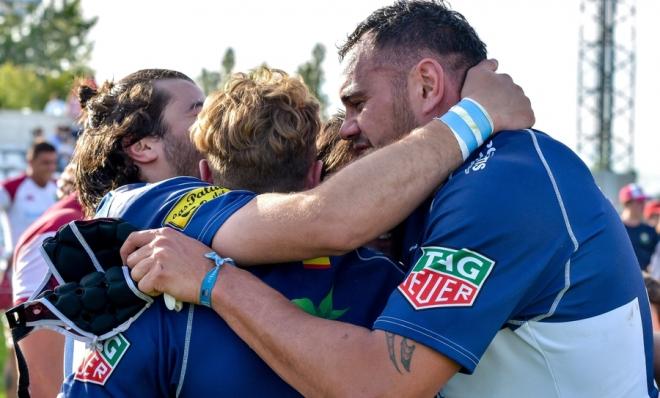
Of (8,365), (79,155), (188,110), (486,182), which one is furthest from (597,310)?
(8,365)

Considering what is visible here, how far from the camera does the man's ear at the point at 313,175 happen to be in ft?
8.63

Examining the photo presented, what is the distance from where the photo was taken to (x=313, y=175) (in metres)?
2.66

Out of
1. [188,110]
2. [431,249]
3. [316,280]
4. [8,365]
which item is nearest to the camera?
[431,249]

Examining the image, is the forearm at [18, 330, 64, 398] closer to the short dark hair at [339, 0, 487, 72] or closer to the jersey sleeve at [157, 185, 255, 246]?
the jersey sleeve at [157, 185, 255, 246]

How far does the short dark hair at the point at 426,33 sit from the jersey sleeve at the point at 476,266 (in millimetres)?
559

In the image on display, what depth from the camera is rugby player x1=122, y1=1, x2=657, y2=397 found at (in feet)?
7.30

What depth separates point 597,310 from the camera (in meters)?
2.41

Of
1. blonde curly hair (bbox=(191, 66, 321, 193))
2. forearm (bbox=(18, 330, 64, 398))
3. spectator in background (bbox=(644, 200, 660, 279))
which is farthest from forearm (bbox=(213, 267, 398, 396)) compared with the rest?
spectator in background (bbox=(644, 200, 660, 279))

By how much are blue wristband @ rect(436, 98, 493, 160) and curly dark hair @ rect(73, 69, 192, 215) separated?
44.1 inches

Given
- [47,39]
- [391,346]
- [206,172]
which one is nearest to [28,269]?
[206,172]

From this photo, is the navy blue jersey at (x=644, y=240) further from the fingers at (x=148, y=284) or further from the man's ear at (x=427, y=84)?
the fingers at (x=148, y=284)

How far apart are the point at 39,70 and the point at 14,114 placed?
3439 centimetres

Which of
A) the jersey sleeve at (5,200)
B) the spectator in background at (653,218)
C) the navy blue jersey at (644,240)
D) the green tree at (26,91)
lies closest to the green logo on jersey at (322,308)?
the jersey sleeve at (5,200)

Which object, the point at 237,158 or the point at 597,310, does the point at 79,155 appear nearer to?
the point at 237,158
